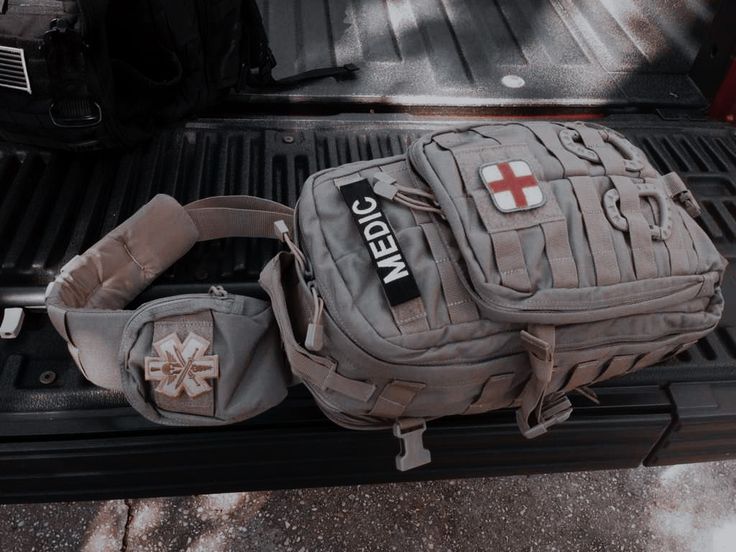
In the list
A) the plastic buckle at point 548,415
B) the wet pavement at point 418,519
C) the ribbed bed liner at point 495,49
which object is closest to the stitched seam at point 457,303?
the plastic buckle at point 548,415

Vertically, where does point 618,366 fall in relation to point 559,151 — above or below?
below

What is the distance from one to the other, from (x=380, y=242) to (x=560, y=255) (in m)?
0.24

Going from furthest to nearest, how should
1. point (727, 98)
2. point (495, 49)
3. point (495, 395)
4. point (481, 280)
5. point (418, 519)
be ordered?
1. point (495, 49)
2. point (727, 98)
3. point (418, 519)
4. point (495, 395)
5. point (481, 280)

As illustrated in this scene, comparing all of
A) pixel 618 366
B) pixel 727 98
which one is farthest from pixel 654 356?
pixel 727 98

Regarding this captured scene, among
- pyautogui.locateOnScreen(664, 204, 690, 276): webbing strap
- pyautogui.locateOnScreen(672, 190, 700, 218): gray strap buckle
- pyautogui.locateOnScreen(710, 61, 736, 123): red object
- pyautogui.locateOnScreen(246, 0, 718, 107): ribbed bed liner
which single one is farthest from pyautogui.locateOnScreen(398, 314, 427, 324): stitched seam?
pyautogui.locateOnScreen(710, 61, 736, 123): red object

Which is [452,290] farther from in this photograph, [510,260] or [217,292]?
[217,292]

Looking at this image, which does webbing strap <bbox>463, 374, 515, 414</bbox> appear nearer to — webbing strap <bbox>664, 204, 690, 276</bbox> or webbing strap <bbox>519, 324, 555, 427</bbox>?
webbing strap <bbox>519, 324, 555, 427</bbox>

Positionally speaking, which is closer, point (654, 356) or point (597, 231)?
point (597, 231)

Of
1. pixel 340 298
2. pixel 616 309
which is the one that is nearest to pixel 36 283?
pixel 340 298

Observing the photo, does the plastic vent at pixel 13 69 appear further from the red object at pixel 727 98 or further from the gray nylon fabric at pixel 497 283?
the red object at pixel 727 98

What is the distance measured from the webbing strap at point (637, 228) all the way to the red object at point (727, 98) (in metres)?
0.92

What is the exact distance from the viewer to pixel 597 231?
2.88 feet

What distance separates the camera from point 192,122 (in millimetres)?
1433

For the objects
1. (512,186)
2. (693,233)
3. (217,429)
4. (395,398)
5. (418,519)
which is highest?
(512,186)
